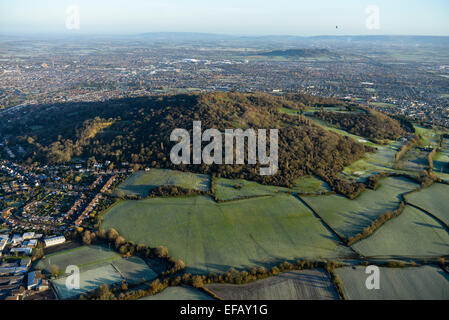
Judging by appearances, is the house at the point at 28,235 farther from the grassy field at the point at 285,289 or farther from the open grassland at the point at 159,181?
the grassy field at the point at 285,289

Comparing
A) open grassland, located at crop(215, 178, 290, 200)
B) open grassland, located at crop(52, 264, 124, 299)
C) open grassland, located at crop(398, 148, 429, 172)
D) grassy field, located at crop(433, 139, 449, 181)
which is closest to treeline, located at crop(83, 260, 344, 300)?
open grassland, located at crop(52, 264, 124, 299)

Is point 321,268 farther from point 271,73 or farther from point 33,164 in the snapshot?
point 271,73

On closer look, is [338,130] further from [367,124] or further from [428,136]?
[428,136]

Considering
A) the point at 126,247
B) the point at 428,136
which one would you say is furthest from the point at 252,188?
the point at 428,136

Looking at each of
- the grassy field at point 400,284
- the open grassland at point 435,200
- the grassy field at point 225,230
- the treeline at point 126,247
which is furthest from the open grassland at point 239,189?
the open grassland at point 435,200

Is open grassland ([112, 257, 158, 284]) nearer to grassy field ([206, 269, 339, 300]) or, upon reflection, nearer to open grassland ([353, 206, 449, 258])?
grassy field ([206, 269, 339, 300])

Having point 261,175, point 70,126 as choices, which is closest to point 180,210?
point 261,175
